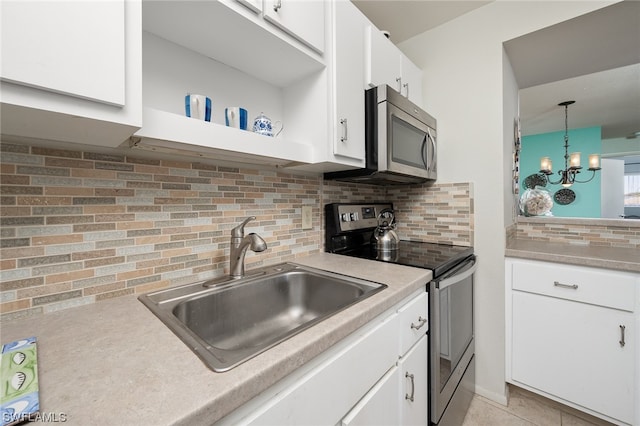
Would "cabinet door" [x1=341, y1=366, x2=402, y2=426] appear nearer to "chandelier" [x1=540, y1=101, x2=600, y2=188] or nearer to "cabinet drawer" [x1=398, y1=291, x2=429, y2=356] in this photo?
"cabinet drawer" [x1=398, y1=291, x2=429, y2=356]

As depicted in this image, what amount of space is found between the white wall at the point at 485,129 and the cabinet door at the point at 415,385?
785 millimetres

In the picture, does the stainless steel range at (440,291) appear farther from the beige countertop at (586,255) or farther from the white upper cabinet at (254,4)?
the white upper cabinet at (254,4)

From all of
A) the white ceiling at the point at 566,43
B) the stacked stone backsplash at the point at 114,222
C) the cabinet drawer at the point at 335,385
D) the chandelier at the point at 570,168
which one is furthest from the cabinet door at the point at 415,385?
the chandelier at the point at 570,168

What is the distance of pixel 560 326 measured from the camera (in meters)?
1.42

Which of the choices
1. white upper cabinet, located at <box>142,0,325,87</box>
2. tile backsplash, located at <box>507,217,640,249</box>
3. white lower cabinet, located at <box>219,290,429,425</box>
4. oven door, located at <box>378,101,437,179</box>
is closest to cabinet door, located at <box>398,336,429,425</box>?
white lower cabinet, located at <box>219,290,429,425</box>

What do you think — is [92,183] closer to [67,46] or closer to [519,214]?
[67,46]

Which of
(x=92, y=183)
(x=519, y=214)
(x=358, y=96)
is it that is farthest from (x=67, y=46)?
(x=519, y=214)

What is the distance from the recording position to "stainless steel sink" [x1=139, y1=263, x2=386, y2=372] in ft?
2.83

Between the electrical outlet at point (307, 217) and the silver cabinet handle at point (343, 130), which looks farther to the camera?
the electrical outlet at point (307, 217)

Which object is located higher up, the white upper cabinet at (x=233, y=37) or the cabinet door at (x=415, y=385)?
the white upper cabinet at (x=233, y=37)

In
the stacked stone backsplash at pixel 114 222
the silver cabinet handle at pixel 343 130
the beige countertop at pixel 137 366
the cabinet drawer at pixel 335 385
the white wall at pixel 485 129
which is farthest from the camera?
the white wall at pixel 485 129

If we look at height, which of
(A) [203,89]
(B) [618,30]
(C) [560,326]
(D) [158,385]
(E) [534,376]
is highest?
(B) [618,30]

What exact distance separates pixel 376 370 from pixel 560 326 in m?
1.28

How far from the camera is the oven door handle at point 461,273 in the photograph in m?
1.21
